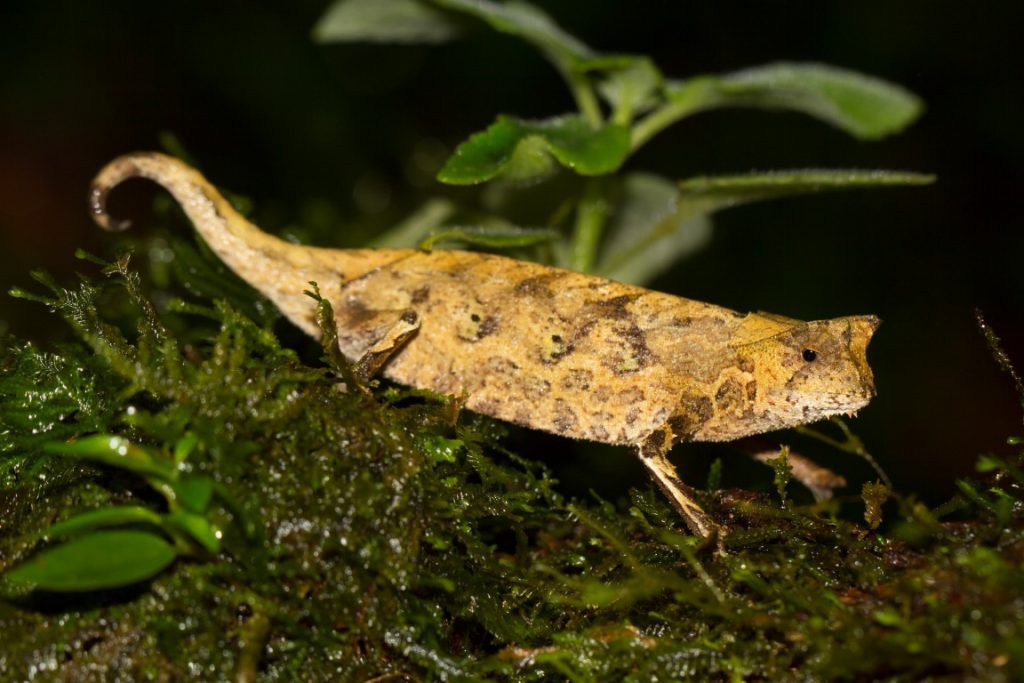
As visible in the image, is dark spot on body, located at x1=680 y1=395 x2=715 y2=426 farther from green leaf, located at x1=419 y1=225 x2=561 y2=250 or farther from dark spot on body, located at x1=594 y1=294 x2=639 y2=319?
green leaf, located at x1=419 y1=225 x2=561 y2=250

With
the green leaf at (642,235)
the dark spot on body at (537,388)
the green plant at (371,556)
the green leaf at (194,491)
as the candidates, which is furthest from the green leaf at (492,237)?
the green leaf at (194,491)

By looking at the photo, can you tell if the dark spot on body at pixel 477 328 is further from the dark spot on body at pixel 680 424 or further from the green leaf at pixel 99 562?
the green leaf at pixel 99 562

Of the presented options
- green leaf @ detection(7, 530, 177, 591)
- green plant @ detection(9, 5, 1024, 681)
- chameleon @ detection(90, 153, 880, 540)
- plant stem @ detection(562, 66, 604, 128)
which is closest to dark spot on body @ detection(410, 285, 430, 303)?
chameleon @ detection(90, 153, 880, 540)

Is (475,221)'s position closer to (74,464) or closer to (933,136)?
(74,464)

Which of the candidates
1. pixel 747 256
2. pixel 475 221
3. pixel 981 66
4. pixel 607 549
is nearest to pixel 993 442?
pixel 747 256

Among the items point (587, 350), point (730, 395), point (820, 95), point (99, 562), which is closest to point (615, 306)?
point (587, 350)

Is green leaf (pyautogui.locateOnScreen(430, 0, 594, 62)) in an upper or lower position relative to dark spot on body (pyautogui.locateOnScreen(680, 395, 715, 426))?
upper
